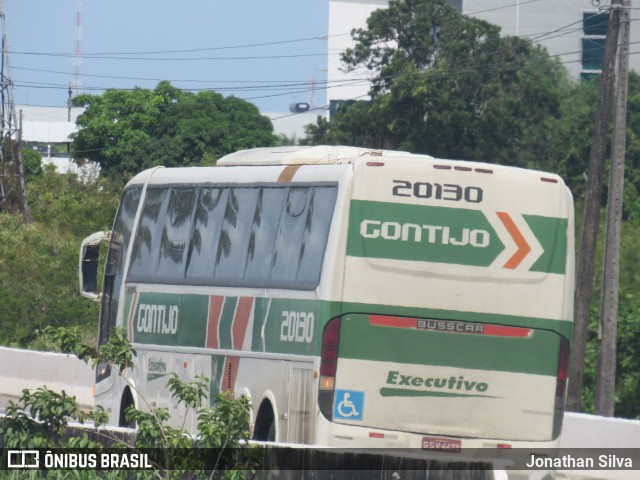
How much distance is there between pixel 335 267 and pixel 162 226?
4.53 m

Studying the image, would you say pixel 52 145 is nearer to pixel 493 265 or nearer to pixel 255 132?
pixel 255 132

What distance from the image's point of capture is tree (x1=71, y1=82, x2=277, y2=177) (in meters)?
80.9

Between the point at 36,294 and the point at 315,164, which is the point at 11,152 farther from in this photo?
the point at 315,164

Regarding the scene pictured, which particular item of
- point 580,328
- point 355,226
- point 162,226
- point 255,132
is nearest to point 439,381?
point 355,226

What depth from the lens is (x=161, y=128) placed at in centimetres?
8412

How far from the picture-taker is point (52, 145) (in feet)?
505

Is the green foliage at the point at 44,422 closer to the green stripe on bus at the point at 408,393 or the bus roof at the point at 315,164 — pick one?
the green stripe on bus at the point at 408,393

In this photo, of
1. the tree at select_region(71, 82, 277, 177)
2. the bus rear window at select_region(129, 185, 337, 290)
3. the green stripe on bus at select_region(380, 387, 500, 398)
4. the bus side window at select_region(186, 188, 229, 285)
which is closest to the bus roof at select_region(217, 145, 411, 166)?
the bus rear window at select_region(129, 185, 337, 290)

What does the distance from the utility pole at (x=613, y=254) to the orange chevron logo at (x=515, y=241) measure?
11.9m

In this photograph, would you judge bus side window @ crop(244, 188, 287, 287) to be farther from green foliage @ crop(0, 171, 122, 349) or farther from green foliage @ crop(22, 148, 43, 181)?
green foliage @ crop(22, 148, 43, 181)

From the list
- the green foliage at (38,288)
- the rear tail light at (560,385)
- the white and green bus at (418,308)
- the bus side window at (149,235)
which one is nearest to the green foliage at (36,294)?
the green foliage at (38,288)

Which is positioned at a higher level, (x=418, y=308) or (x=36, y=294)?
(x=418, y=308)

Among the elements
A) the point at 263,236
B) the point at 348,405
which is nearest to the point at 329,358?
the point at 348,405

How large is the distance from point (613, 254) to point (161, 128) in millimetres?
61273
